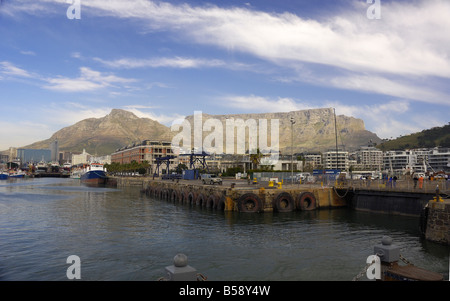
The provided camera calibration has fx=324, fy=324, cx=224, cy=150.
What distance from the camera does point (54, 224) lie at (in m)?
34.2

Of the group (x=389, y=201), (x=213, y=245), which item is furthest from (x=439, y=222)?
(x=213, y=245)

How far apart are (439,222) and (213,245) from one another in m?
16.8

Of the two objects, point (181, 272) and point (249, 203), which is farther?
point (249, 203)

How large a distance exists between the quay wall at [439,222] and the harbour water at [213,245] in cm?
74

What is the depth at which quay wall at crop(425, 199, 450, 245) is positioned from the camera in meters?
23.2

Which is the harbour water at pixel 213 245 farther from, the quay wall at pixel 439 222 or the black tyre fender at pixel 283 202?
the black tyre fender at pixel 283 202

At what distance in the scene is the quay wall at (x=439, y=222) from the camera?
76.0 ft

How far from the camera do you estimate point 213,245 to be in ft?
80.6

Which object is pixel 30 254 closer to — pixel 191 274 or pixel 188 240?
pixel 188 240

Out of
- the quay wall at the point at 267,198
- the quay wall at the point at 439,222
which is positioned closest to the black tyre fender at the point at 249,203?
the quay wall at the point at 267,198

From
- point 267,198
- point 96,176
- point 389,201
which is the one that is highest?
point 267,198

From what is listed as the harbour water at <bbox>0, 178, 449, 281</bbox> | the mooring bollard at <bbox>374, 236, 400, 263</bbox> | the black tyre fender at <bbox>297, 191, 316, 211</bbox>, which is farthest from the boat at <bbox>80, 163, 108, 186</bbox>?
the mooring bollard at <bbox>374, 236, 400, 263</bbox>

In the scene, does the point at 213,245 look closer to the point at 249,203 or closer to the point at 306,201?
the point at 249,203
